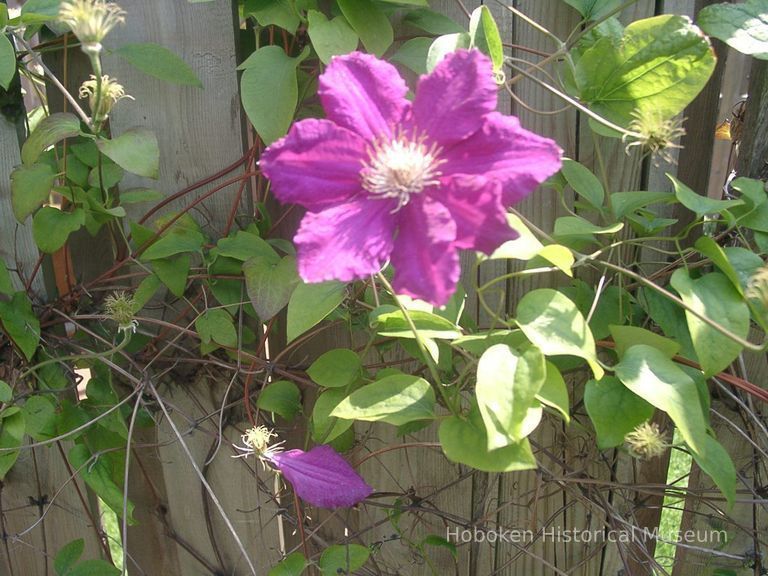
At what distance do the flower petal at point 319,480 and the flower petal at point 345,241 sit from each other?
359mm

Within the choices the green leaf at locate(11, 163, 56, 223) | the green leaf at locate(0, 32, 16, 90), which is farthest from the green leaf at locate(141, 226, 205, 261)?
the green leaf at locate(0, 32, 16, 90)

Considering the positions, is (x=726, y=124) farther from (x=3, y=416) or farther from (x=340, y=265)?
(x=3, y=416)

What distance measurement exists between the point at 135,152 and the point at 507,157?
19.3 inches

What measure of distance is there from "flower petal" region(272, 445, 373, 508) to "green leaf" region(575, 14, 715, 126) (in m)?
0.54

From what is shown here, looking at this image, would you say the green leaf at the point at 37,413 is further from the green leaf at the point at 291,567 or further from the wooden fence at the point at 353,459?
the green leaf at the point at 291,567

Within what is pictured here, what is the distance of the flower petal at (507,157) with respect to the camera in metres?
0.62

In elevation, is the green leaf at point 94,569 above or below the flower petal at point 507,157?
below

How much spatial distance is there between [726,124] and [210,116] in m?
0.82

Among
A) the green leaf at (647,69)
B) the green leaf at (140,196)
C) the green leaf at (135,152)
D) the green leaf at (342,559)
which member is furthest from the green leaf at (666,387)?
the green leaf at (140,196)

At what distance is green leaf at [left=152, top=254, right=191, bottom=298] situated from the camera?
3.52 feet

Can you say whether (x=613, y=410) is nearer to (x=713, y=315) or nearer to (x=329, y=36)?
(x=713, y=315)

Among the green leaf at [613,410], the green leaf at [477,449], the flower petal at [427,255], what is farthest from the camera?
the green leaf at [613,410]

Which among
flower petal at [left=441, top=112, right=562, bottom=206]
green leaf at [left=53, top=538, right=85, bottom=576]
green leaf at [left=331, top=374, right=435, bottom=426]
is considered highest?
flower petal at [left=441, top=112, right=562, bottom=206]

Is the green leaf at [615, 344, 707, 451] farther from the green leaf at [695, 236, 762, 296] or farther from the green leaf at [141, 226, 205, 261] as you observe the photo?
the green leaf at [141, 226, 205, 261]
